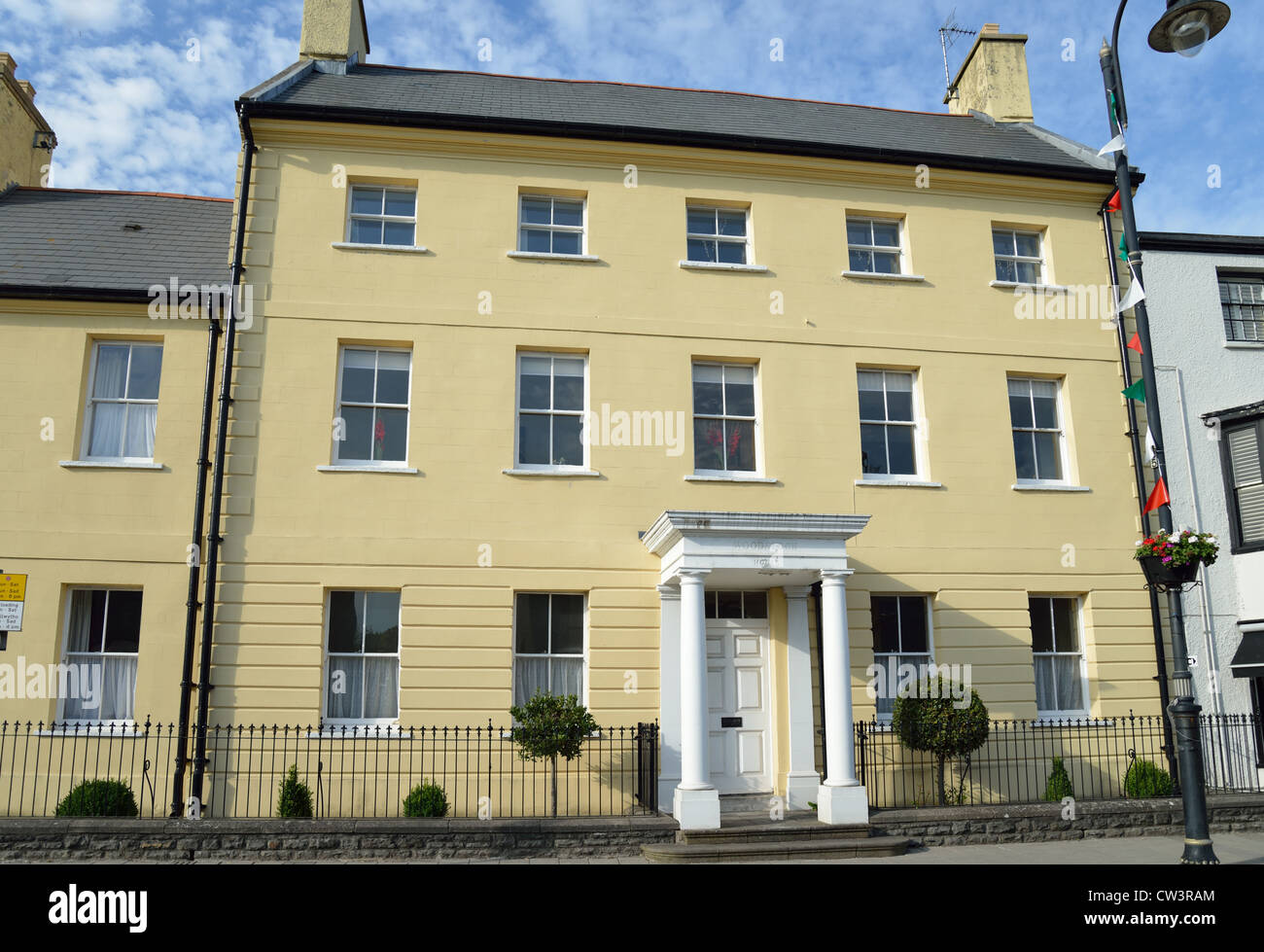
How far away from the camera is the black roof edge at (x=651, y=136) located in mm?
14352

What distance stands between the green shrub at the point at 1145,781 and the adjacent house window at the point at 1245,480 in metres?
4.08

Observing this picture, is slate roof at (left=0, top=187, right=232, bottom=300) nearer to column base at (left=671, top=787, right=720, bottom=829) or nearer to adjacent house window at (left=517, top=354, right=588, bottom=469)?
adjacent house window at (left=517, top=354, right=588, bottom=469)

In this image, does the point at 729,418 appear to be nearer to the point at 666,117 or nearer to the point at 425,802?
the point at 666,117

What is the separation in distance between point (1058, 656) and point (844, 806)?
5142 millimetres

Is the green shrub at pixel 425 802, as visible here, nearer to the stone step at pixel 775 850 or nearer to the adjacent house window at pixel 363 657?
the adjacent house window at pixel 363 657

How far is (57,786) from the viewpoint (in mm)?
12352

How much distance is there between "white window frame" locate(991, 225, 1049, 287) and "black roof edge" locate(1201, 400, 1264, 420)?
347 cm

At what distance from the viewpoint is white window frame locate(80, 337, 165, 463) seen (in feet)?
44.7

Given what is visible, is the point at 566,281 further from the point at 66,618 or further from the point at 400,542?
the point at 66,618

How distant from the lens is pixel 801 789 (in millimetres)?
12984

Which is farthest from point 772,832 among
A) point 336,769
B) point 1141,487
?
point 1141,487

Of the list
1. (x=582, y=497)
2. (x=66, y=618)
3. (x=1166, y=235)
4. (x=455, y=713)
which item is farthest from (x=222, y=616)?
(x=1166, y=235)

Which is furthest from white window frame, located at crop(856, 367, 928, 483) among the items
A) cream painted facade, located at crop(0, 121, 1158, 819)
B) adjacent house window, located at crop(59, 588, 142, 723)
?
adjacent house window, located at crop(59, 588, 142, 723)

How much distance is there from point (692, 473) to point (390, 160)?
22.0ft
